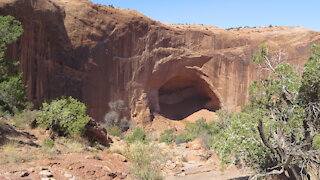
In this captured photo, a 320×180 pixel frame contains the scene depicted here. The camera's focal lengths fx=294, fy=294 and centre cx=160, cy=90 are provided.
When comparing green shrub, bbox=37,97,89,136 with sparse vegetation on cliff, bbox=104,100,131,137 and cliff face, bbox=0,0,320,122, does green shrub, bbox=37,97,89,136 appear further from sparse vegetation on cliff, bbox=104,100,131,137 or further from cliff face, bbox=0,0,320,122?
sparse vegetation on cliff, bbox=104,100,131,137

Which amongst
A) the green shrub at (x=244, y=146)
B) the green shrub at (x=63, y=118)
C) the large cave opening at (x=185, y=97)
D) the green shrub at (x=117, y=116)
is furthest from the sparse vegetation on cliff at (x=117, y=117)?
the green shrub at (x=244, y=146)

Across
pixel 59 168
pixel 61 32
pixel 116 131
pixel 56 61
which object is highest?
pixel 61 32

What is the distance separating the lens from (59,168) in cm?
738

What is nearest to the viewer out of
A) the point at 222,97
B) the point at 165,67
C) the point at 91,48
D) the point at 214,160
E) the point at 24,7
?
the point at 214,160

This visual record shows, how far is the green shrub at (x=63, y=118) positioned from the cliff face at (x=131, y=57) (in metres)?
7.42

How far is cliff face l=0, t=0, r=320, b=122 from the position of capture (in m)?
18.5

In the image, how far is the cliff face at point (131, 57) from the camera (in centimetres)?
1853

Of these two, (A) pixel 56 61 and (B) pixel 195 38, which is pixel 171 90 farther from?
(A) pixel 56 61

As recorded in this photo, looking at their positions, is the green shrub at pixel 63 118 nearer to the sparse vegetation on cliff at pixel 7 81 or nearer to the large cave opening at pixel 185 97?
the sparse vegetation on cliff at pixel 7 81

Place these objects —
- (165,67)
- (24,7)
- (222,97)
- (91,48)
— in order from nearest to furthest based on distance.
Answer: (24,7) → (91,48) → (165,67) → (222,97)

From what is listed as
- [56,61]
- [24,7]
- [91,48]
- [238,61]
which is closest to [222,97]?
[238,61]

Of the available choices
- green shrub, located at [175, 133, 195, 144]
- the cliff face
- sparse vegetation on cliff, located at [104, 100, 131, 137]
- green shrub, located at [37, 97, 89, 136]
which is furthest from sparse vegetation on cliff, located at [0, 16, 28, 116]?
sparse vegetation on cliff, located at [104, 100, 131, 137]

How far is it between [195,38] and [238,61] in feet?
16.5

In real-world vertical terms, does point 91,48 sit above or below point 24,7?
below
